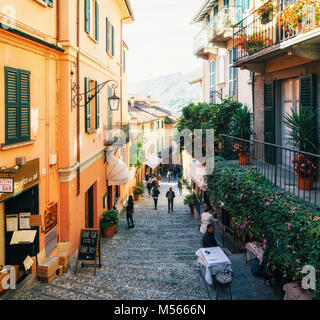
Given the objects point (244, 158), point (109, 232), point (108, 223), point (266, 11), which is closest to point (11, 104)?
point (244, 158)

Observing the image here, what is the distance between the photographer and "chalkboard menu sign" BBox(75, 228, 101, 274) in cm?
909

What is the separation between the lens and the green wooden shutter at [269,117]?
10.6 m

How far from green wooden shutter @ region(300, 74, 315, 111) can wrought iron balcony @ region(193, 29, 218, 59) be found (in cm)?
1125

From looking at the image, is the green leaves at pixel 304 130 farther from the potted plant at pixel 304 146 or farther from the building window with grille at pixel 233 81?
the building window with grille at pixel 233 81

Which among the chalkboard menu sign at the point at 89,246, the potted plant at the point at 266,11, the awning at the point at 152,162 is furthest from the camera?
the awning at the point at 152,162

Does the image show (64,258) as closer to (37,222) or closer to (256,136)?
(37,222)

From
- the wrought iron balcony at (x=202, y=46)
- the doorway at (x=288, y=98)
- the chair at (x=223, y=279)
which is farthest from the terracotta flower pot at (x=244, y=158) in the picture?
the wrought iron balcony at (x=202, y=46)

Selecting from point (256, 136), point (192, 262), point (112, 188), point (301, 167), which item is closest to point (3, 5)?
point (301, 167)

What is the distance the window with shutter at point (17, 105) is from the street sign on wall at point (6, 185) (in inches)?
33.6

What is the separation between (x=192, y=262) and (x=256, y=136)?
5.19 m

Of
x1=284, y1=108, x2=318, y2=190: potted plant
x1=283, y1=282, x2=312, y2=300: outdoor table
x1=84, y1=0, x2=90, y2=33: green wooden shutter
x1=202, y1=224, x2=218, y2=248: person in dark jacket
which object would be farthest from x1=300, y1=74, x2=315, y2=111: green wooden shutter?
x1=84, y1=0, x2=90, y2=33: green wooden shutter

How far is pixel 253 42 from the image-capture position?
10.3 m

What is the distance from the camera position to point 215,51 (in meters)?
19.1

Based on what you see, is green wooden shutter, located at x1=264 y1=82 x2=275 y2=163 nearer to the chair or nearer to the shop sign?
the chair
